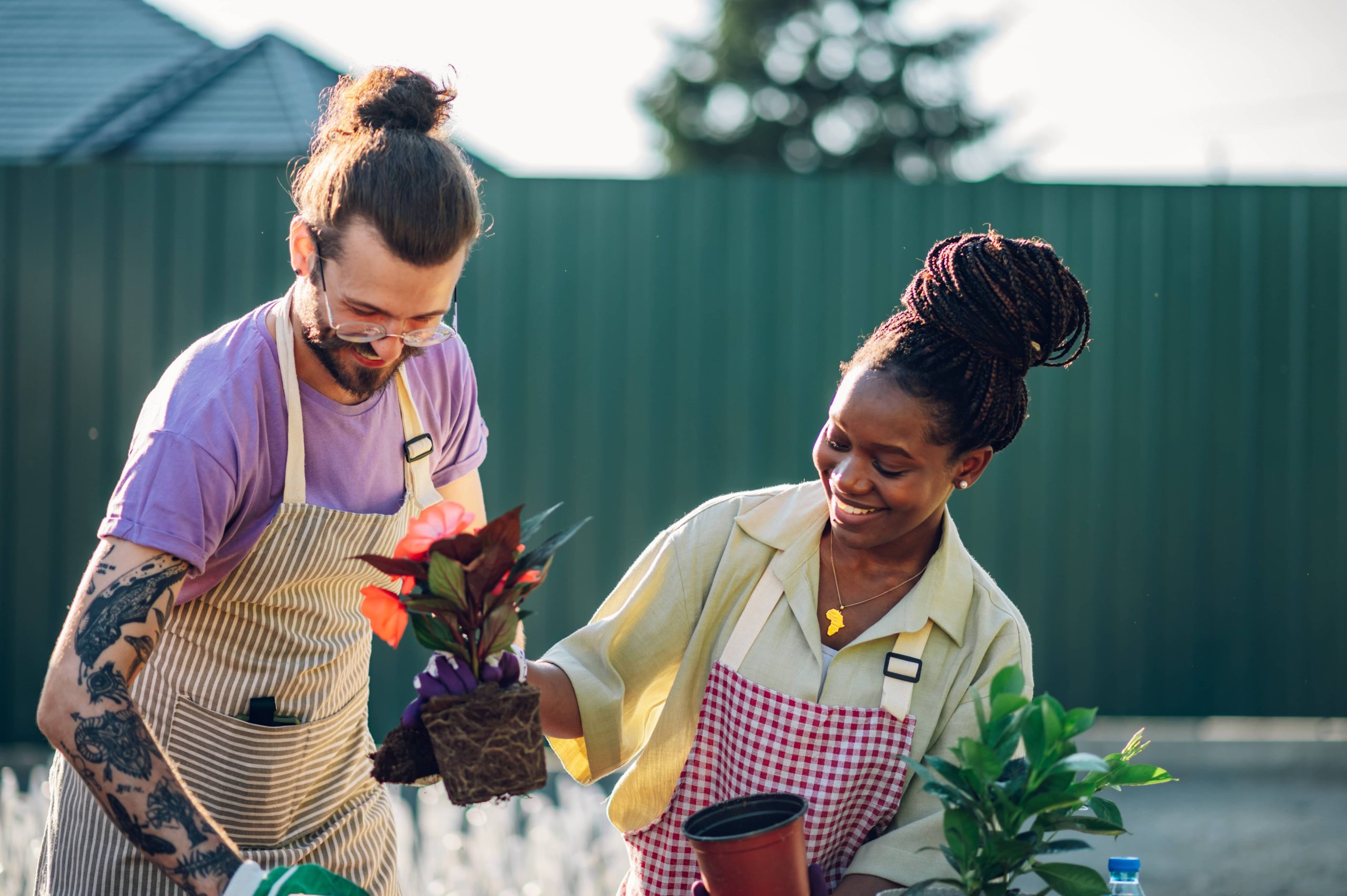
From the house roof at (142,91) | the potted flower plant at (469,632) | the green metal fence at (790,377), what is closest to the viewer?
the potted flower plant at (469,632)

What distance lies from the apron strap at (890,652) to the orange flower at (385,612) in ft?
1.98

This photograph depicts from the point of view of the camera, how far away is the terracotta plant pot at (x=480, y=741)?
141 centimetres

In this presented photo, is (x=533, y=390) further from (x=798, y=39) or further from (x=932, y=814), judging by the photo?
(x=798, y=39)

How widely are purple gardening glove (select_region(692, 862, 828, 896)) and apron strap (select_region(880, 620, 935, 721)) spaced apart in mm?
296

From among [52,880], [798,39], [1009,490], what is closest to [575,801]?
[52,880]

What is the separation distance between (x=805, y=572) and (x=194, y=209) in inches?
181

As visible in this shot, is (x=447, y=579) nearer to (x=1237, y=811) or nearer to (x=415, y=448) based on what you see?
→ (x=415, y=448)

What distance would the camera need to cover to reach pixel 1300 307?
583 cm

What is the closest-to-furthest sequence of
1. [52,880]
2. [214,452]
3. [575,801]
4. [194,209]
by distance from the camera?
[214,452] → [52,880] → [575,801] → [194,209]

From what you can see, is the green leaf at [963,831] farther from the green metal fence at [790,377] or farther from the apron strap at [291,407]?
the green metal fence at [790,377]

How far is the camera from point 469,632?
1.43 meters

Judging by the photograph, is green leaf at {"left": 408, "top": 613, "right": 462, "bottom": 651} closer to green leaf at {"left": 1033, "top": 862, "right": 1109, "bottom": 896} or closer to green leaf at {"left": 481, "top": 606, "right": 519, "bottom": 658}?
green leaf at {"left": 481, "top": 606, "right": 519, "bottom": 658}

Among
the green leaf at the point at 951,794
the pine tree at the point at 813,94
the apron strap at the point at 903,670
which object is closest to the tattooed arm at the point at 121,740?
the green leaf at the point at 951,794

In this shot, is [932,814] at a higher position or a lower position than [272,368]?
lower
